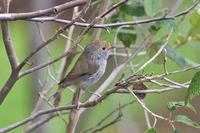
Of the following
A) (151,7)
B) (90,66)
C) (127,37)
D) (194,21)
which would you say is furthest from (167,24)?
(90,66)

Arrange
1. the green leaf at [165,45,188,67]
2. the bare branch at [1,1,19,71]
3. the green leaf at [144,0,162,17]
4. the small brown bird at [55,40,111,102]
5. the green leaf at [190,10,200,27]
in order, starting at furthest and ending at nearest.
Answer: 1. the green leaf at [190,10,200,27]
2. the small brown bird at [55,40,111,102]
3. the green leaf at [165,45,188,67]
4. the green leaf at [144,0,162,17]
5. the bare branch at [1,1,19,71]

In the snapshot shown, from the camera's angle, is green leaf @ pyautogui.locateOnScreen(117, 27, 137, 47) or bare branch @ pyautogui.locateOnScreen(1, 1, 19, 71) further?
green leaf @ pyautogui.locateOnScreen(117, 27, 137, 47)

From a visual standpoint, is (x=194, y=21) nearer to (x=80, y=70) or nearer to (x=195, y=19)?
(x=195, y=19)

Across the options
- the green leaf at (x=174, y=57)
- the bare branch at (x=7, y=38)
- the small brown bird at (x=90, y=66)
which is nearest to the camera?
the bare branch at (x=7, y=38)

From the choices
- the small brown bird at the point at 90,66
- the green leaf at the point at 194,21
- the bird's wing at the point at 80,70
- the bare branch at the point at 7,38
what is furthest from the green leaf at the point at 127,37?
the bare branch at the point at 7,38

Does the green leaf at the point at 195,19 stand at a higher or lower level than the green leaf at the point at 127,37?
lower

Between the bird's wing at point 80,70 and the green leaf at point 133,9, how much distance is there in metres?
0.35

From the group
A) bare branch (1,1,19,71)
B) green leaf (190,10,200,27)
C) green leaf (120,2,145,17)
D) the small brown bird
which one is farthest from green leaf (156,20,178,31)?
bare branch (1,1,19,71)

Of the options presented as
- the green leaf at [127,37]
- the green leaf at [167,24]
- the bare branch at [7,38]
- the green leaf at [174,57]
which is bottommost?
the green leaf at [174,57]

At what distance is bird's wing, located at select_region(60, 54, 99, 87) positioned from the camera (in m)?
2.63

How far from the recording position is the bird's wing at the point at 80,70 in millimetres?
2632

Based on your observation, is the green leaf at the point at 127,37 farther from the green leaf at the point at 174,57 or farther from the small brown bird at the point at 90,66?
the green leaf at the point at 174,57

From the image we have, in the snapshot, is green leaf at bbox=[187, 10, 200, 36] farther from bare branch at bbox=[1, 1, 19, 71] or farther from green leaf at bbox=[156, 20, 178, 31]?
bare branch at bbox=[1, 1, 19, 71]

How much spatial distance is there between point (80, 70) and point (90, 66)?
14 centimetres
